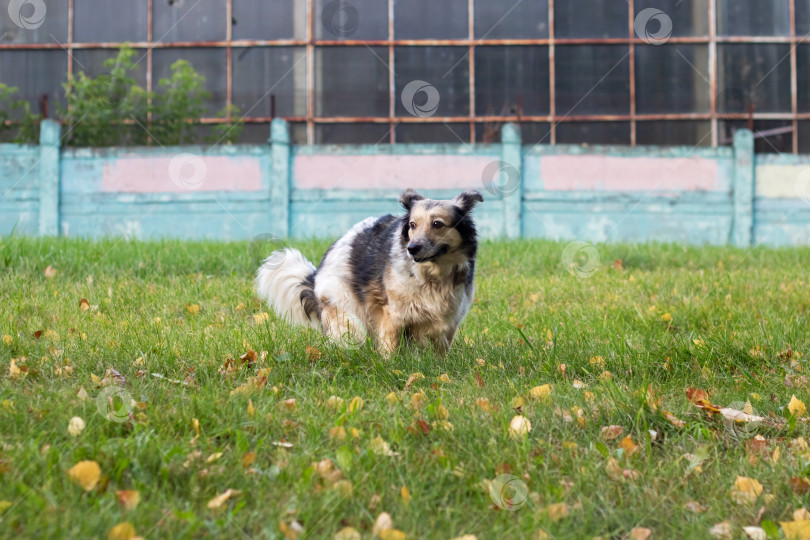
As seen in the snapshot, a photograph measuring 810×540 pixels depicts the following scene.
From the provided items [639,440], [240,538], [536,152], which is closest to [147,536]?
[240,538]

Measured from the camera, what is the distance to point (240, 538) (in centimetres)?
186

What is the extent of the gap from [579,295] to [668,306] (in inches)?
35.1

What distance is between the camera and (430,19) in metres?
15.0

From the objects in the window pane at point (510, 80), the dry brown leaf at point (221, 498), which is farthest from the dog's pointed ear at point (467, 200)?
the window pane at point (510, 80)

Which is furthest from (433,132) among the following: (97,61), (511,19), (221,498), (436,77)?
(221,498)

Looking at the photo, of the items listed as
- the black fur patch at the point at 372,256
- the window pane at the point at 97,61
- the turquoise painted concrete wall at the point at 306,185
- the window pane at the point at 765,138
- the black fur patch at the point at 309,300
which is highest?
the window pane at the point at 97,61

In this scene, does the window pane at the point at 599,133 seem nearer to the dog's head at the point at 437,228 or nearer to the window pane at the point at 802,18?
the window pane at the point at 802,18

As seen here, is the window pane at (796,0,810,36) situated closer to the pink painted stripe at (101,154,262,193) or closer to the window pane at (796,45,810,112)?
the window pane at (796,45,810,112)

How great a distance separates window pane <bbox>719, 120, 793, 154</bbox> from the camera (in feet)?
49.2

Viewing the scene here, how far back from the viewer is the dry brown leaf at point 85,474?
203 cm

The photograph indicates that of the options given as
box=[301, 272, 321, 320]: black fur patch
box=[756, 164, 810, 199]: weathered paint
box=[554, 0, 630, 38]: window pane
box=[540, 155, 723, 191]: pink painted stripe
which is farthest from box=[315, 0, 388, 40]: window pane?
box=[301, 272, 321, 320]: black fur patch

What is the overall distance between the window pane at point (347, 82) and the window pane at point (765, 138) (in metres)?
7.19

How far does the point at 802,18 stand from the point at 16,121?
16557 mm

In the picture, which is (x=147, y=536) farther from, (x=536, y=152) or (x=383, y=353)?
(x=536, y=152)
